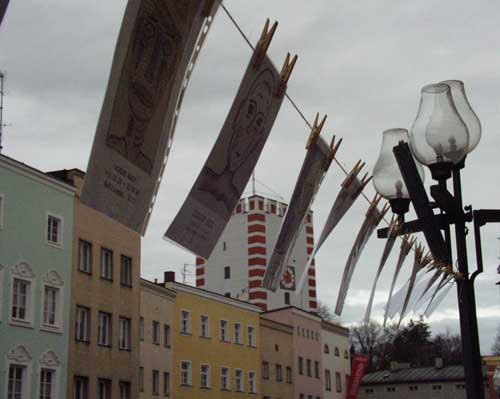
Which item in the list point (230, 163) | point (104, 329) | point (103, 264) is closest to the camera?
point (230, 163)

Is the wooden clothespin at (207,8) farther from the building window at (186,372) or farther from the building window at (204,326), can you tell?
the building window at (204,326)

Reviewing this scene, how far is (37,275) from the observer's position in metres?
36.6

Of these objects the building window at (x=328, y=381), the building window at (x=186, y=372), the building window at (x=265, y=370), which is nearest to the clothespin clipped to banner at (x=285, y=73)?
the building window at (x=186, y=372)

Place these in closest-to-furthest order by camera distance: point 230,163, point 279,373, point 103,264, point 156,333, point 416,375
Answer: point 230,163
point 103,264
point 156,333
point 279,373
point 416,375

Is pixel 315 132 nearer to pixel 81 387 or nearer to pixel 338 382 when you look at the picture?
pixel 81 387

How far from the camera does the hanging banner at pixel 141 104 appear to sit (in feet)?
22.2

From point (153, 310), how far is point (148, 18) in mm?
40514

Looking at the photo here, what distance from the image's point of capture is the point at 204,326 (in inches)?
2062

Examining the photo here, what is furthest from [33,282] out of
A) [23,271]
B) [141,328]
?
[141,328]

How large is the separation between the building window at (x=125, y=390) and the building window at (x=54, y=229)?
7.52 metres

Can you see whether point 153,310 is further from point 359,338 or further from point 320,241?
point 359,338

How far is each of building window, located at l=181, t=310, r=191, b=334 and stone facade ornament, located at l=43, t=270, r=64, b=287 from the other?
43.0 feet

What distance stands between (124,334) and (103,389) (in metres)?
3.17

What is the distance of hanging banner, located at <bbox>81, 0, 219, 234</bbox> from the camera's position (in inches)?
267
